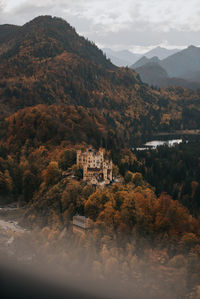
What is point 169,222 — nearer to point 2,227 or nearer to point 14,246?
point 14,246

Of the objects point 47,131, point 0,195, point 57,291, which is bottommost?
point 57,291

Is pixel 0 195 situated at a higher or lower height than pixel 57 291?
higher

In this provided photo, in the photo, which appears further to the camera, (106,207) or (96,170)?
(96,170)

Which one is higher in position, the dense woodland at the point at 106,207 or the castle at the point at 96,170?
the castle at the point at 96,170

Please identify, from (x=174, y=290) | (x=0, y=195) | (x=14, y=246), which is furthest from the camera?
(x=0, y=195)

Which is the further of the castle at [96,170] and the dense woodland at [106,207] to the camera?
the castle at [96,170]

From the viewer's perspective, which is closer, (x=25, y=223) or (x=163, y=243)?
(x=163, y=243)

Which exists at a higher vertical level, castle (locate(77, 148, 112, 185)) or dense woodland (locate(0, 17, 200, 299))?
castle (locate(77, 148, 112, 185))

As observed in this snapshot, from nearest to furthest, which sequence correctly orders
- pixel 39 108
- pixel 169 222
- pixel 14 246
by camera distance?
pixel 169 222 < pixel 14 246 < pixel 39 108

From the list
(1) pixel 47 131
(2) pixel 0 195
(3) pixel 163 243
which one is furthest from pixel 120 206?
(1) pixel 47 131

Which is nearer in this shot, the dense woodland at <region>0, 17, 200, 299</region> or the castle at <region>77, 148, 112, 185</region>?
the dense woodland at <region>0, 17, 200, 299</region>

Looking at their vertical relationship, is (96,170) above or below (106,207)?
above
